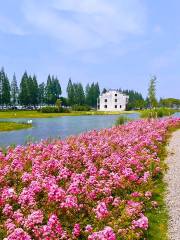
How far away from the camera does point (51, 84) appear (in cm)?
13862

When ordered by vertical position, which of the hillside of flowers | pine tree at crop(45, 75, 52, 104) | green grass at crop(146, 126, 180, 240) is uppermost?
pine tree at crop(45, 75, 52, 104)

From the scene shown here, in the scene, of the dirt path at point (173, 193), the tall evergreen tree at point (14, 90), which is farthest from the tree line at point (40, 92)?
the dirt path at point (173, 193)

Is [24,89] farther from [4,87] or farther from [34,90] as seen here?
[4,87]

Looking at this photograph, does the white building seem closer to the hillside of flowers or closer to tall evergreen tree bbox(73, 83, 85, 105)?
tall evergreen tree bbox(73, 83, 85, 105)

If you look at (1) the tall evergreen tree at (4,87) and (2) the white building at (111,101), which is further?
(2) the white building at (111,101)

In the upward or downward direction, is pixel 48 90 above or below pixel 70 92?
above

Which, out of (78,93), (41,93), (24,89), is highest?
(24,89)

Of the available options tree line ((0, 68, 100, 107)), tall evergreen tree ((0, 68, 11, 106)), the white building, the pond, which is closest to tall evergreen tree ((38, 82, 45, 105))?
tree line ((0, 68, 100, 107))

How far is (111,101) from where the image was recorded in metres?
161

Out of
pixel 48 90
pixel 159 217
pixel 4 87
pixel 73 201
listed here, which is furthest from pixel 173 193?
pixel 48 90

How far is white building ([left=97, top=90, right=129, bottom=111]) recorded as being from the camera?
161000 mm

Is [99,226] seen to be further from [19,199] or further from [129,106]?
[129,106]

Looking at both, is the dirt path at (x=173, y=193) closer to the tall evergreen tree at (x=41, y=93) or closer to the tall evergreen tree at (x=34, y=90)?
the tall evergreen tree at (x=34, y=90)

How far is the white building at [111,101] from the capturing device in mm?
161000
